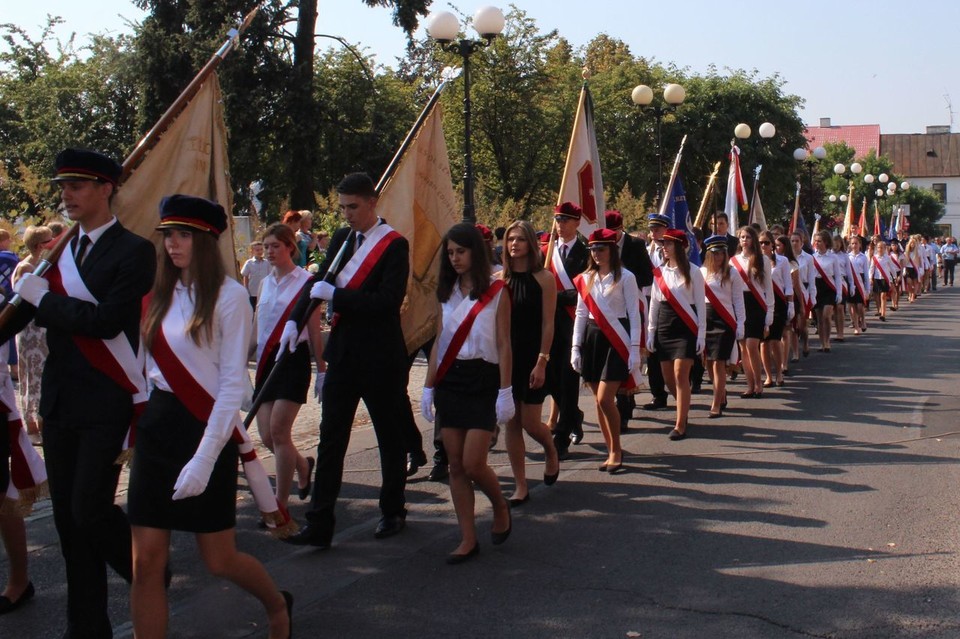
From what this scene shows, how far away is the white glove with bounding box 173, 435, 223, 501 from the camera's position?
3775 millimetres

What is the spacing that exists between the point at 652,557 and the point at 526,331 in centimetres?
182

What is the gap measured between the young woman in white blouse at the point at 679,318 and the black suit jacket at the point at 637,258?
0.18 metres

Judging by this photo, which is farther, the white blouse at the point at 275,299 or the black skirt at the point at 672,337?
the black skirt at the point at 672,337

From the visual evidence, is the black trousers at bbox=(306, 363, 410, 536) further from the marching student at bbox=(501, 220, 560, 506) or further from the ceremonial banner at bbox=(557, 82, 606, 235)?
the ceremonial banner at bbox=(557, 82, 606, 235)

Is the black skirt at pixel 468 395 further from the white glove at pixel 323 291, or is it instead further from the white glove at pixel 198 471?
the white glove at pixel 198 471

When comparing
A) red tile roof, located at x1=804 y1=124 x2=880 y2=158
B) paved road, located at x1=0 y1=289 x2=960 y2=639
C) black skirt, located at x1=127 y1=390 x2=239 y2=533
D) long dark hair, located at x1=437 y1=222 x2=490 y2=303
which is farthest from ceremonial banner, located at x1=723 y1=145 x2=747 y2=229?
red tile roof, located at x1=804 y1=124 x2=880 y2=158

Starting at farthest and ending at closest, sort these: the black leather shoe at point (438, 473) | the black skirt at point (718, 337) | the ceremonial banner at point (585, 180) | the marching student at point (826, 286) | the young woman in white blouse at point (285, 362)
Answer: the marching student at point (826, 286) < the black skirt at point (718, 337) < the ceremonial banner at point (585, 180) < the black leather shoe at point (438, 473) < the young woman in white blouse at point (285, 362)

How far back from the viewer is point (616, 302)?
26.0 feet

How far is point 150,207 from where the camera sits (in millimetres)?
5621

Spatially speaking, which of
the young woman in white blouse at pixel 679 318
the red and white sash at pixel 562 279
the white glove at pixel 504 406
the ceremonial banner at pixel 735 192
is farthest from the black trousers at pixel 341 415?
the ceremonial banner at pixel 735 192

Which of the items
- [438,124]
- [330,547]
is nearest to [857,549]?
[330,547]

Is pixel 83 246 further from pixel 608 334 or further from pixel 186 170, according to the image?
pixel 608 334

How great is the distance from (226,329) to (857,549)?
3584mm

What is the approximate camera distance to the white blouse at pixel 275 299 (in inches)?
270
